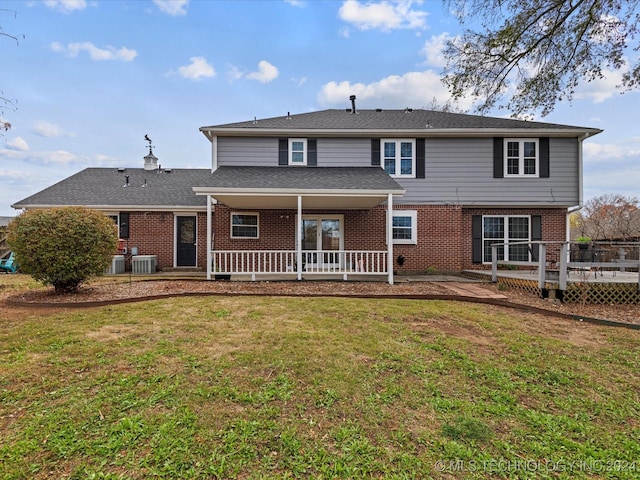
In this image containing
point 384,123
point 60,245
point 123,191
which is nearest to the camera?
point 60,245

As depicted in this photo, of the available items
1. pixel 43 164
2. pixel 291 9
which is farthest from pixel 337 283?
pixel 43 164

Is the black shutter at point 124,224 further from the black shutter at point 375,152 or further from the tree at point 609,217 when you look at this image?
the tree at point 609,217

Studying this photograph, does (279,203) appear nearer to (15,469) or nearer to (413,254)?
(413,254)

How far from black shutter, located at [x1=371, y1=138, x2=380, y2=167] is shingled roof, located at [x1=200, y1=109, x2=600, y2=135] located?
1.52ft

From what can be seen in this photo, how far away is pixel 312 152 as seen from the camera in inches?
477

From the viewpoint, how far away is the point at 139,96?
14.3 meters

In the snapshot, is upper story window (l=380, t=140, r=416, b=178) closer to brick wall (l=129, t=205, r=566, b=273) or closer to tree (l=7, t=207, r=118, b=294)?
brick wall (l=129, t=205, r=566, b=273)

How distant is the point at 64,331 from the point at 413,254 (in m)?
10.4

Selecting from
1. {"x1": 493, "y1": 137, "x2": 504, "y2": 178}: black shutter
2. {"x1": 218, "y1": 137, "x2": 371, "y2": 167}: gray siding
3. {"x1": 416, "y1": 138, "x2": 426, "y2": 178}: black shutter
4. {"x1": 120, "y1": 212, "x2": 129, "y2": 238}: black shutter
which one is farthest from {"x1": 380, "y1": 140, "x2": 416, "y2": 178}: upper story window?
{"x1": 120, "y1": 212, "x2": 129, "y2": 238}: black shutter

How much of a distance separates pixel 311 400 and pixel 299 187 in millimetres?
7055

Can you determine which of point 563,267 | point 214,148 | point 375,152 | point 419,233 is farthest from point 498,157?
point 214,148

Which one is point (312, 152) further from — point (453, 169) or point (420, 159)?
point (453, 169)

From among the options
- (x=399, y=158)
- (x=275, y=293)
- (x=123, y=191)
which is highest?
(x=399, y=158)

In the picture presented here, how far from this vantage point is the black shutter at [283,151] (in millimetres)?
12039
